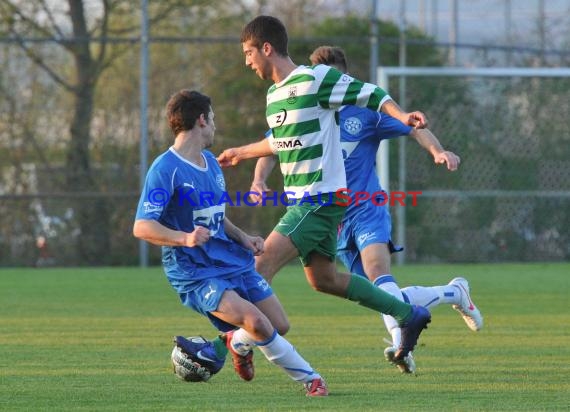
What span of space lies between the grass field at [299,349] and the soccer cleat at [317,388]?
5cm

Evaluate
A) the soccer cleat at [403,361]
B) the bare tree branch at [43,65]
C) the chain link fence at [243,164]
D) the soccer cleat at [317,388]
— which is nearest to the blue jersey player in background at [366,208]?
the soccer cleat at [403,361]

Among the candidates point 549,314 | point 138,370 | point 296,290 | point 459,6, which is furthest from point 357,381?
point 459,6

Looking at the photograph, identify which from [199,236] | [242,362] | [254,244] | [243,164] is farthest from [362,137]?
[243,164]

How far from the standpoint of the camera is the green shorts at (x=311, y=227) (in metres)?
6.38

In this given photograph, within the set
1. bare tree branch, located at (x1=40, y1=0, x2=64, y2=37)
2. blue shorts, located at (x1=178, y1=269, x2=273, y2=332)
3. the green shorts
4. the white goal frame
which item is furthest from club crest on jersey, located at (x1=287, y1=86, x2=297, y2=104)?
bare tree branch, located at (x1=40, y1=0, x2=64, y2=37)

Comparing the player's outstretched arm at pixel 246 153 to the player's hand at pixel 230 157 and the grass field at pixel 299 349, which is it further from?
the grass field at pixel 299 349

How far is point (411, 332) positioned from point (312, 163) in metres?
1.01

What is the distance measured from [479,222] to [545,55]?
2.84m

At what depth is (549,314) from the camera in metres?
10.2

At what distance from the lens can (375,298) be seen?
21.1 ft

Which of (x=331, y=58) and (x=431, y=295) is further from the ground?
(x=331, y=58)

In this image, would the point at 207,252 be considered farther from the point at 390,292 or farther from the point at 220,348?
the point at 390,292

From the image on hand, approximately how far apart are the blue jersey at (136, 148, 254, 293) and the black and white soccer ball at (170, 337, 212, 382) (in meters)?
0.35

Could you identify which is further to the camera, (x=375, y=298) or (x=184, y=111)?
(x=375, y=298)
